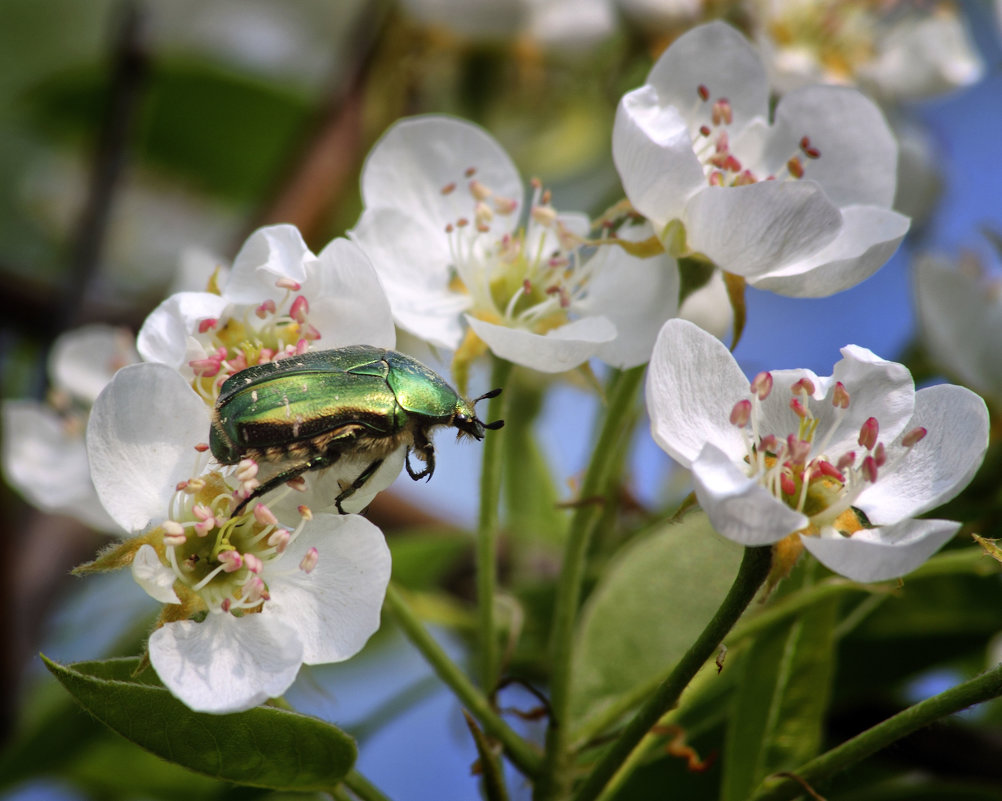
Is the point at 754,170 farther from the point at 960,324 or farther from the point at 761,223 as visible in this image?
the point at 960,324

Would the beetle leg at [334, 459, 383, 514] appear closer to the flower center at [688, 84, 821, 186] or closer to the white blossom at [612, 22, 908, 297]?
the white blossom at [612, 22, 908, 297]

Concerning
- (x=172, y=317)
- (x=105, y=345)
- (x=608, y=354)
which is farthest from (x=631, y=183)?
(x=105, y=345)

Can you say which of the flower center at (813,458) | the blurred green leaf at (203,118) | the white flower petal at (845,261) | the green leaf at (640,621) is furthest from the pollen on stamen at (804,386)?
the blurred green leaf at (203,118)

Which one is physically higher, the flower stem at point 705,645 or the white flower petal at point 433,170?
the white flower petal at point 433,170

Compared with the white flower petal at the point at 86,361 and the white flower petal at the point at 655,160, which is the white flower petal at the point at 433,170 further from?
the white flower petal at the point at 86,361

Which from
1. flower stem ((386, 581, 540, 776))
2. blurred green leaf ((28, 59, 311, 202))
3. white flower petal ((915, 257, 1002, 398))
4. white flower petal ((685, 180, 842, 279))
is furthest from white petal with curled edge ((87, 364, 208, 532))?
blurred green leaf ((28, 59, 311, 202))
